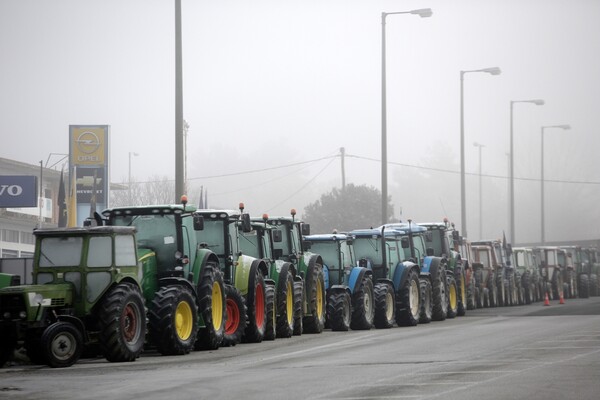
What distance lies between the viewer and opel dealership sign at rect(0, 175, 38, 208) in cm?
3130

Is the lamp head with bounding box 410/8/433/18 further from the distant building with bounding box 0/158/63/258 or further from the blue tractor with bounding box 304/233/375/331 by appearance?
the distant building with bounding box 0/158/63/258

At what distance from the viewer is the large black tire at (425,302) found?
33938 mm

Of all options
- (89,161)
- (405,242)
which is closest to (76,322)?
(405,242)

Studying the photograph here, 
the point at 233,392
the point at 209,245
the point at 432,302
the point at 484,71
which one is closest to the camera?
the point at 233,392

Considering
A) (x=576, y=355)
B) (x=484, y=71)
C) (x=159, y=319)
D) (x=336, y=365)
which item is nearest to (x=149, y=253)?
(x=159, y=319)

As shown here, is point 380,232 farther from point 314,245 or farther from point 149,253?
point 149,253

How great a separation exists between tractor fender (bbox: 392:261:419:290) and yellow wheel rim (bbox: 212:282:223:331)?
10.3 meters

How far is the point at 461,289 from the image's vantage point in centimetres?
3969

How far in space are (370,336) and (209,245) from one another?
3.86 metres

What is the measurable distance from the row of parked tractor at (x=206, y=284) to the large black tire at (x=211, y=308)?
23mm

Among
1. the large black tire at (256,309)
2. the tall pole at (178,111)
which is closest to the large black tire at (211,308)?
the large black tire at (256,309)

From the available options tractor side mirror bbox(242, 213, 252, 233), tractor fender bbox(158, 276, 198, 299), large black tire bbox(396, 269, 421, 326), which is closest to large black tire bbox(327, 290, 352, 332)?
large black tire bbox(396, 269, 421, 326)

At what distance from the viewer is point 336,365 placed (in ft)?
59.4

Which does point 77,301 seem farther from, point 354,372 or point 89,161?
point 89,161
